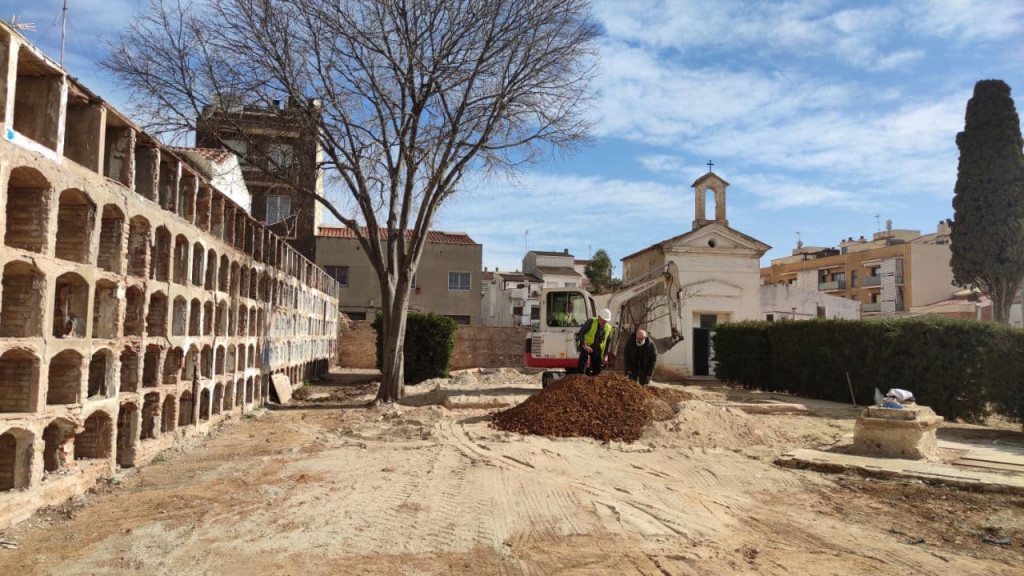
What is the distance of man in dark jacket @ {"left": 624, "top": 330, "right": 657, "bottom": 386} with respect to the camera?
14375 mm

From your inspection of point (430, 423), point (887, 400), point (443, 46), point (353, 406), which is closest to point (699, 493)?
point (887, 400)

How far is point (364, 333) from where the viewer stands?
1144 inches

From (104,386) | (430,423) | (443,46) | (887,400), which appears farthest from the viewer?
(443,46)

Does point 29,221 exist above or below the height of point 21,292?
above

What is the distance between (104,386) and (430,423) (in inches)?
234

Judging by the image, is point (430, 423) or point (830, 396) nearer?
point (430, 423)

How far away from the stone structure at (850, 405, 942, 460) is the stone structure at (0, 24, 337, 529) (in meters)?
8.99

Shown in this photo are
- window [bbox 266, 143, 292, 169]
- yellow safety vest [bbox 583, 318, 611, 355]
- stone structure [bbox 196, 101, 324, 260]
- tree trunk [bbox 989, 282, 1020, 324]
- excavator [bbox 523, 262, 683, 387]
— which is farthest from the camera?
tree trunk [bbox 989, 282, 1020, 324]

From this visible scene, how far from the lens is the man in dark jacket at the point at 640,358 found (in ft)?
47.2

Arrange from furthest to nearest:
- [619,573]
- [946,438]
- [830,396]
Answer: [830,396] < [946,438] < [619,573]

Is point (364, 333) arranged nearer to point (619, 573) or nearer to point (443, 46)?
point (443, 46)

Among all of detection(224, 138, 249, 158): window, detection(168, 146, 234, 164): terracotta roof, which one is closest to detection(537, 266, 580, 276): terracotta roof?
detection(224, 138, 249, 158): window

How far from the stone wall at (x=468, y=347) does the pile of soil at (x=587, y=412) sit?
16.8 m

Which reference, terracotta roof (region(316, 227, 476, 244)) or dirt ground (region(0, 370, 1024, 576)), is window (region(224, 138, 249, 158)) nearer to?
dirt ground (region(0, 370, 1024, 576))
